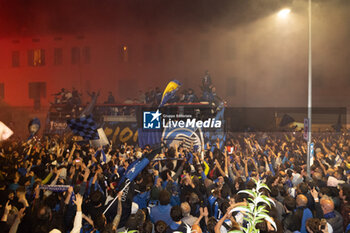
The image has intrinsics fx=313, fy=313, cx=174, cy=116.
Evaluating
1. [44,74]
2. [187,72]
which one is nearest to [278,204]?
[187,72]

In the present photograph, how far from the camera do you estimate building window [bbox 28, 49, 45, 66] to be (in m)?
18.5

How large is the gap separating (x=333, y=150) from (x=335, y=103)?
31.7 feet

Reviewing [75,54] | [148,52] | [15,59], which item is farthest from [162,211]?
[15,59]

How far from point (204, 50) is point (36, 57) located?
9.98 metres

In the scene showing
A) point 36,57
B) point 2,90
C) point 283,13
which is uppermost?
point 283,13

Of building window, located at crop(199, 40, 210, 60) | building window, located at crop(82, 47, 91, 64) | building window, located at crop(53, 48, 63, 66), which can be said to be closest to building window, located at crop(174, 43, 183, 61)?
building window, located at crop(199, 40, 210, 60)

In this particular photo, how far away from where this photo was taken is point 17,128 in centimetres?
1508

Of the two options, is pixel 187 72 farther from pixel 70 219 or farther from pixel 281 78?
pixel 70 219

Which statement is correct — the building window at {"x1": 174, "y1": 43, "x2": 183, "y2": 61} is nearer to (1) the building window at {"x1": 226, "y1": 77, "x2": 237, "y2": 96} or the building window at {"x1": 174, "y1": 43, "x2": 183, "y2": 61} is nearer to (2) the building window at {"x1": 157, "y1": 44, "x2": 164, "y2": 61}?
(2) the building window at {"x1": 157, "y1": 44, "x2": 164, "y2": 61}

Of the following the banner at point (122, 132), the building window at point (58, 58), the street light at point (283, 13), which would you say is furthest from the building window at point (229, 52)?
the building window at point (58, 58)

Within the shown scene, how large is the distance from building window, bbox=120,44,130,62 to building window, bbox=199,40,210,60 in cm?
412

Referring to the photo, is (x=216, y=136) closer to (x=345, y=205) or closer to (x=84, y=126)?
(x=84, y=126)

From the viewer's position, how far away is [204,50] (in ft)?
56.2

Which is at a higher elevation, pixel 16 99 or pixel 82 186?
pixel 16 99
